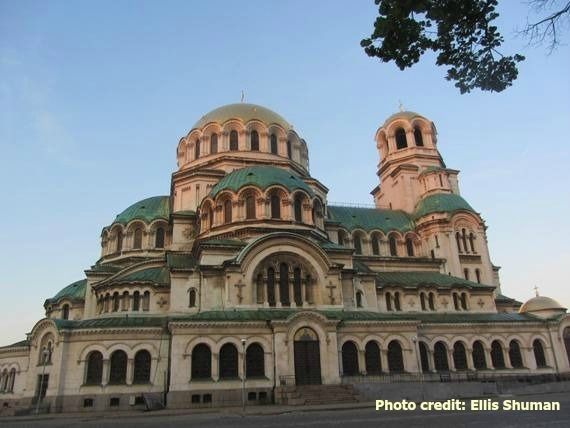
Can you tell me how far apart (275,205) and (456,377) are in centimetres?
1601

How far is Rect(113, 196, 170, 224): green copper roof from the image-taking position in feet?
121

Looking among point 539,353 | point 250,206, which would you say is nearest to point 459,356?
point 539,353

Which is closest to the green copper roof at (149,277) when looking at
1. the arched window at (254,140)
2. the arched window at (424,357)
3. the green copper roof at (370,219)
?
the arched window at (254,140)

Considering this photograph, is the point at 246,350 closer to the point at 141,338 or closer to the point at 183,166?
the point at 141,338

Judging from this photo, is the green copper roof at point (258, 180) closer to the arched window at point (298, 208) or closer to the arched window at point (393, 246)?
the arched window at point (298, 208)

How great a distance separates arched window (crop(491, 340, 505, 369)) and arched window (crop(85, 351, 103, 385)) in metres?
24.9

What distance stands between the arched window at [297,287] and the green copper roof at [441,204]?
55.6 feet

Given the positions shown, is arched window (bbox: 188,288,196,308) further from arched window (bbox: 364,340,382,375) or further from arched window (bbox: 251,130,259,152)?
arched window (bbox: 251,130,259,152)

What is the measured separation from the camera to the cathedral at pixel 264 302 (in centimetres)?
2422

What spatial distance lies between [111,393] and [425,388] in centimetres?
1624

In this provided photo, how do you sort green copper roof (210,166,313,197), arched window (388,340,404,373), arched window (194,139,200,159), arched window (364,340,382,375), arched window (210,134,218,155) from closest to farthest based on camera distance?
1. arched window (364,340,382,375)
2. arched window (388,340,404,373)
3. green copper roof (210,166,313,197)
4. arched window (210,134,218,155)
5. arched window (194,139,200,159)

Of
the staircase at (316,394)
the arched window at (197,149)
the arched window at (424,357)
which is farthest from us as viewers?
the arched window at (197,149)

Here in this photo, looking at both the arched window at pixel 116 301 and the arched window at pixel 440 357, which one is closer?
the arched window at pixel 116 301

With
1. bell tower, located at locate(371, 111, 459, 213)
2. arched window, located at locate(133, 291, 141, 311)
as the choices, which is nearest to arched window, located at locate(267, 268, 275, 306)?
arched window, located at locate(133, 291, 141, 311)
